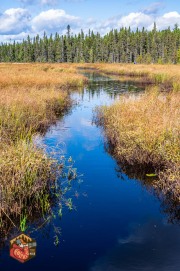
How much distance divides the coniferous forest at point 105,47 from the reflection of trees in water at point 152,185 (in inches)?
3483

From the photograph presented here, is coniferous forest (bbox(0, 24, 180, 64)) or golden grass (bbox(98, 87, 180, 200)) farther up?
coniferous forest (bbox(0, 24, 180, 64))

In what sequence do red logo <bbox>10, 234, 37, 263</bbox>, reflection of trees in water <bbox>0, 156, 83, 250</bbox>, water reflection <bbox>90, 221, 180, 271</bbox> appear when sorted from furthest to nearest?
reflection of trees in water <bbox>0, 156, 83, 250</bbox> → red logo <bbox>10, 234, 37, 263</bbox> → water reflection <bbox>90, 221, 180, 271</bbox>

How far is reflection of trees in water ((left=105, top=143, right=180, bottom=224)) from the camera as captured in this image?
751 centimetres

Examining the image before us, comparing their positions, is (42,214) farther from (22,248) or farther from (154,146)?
(154,146)

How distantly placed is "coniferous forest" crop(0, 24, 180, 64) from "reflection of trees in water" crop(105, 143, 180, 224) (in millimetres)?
88468

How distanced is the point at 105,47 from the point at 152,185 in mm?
103244

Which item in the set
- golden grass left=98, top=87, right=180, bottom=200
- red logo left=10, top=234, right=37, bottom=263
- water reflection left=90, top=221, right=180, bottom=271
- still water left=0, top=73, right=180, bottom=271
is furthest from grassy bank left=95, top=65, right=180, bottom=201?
red logo left=10, top=234, right=37, bottom=263

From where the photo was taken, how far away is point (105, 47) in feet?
350

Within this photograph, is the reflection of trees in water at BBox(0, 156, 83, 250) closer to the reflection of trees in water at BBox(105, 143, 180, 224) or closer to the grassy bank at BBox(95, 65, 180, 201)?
the reflection of trees in water at BBox(105, 143, 180, 224)

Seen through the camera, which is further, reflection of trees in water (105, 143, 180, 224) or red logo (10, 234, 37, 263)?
reflection of trees in water (105, 143, 180, 224)

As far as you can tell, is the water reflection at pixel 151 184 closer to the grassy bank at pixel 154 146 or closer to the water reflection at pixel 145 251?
the grassy bank at pixel 154 146

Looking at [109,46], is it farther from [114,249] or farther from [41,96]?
[114,249]

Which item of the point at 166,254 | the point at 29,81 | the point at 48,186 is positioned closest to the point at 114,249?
the point at 166,254

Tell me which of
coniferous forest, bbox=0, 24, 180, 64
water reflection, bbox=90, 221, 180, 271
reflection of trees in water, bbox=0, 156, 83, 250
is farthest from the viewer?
coniferous forest, bbox=0, 24, 180, 64
